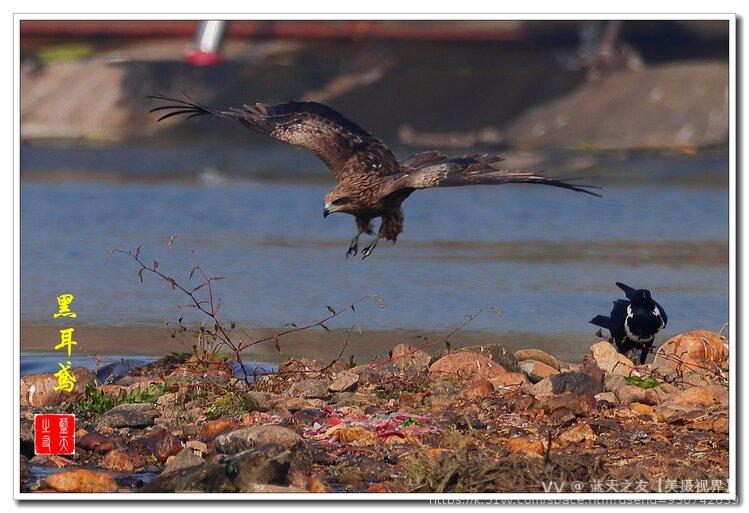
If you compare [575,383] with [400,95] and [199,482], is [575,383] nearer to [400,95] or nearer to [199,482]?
[199,482]

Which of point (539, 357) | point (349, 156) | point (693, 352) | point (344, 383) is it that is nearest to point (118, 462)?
point (344, 383)

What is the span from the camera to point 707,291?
38.2 feet

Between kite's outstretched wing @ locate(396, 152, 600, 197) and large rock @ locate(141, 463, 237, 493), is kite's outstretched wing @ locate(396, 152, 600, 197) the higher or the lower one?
the higher one

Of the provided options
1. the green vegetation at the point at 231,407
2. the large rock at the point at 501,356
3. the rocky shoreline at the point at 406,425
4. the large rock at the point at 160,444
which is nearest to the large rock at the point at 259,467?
the rocky shoreline at the point at 406,425

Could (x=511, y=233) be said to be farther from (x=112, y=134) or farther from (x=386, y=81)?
(x=112, y=134)

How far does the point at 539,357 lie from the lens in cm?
894

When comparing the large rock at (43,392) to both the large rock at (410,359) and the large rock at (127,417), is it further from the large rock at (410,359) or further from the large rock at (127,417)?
the large rock at (410,359)

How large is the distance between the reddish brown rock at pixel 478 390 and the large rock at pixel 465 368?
265 millimetres

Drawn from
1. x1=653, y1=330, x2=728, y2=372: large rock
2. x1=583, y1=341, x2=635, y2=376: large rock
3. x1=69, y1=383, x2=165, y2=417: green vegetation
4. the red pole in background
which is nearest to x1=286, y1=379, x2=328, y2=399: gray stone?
x1=69, y1=383, x2=165, y2=417: green vegetation

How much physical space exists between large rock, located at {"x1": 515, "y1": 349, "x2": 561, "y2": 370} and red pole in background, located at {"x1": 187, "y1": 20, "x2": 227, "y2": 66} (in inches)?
503

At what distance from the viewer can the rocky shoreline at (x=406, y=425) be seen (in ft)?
21.6

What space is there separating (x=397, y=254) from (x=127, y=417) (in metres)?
6.52

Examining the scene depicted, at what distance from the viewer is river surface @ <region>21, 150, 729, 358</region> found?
10.7m

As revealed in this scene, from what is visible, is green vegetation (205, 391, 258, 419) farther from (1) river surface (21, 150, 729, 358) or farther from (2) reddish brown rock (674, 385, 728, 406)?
(2) reddish brown rock (674, 385, 728, 406)
